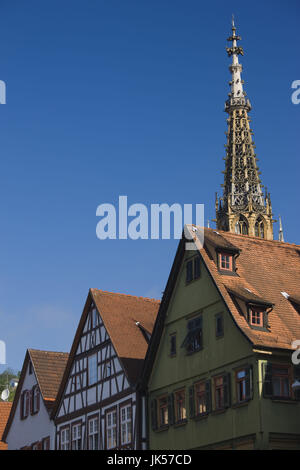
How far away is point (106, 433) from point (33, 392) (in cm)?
907

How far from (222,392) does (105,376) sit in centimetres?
897

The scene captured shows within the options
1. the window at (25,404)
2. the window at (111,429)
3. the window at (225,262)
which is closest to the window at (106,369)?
the window at (111,429)

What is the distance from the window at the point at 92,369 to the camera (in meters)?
44.2

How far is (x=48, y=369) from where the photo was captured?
51125 millimetres

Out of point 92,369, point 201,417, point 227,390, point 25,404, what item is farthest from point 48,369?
point 227,390

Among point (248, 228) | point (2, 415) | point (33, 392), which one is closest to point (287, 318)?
point (33, 392)

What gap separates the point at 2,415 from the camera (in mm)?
57812

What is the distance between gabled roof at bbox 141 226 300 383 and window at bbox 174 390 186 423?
2261mm

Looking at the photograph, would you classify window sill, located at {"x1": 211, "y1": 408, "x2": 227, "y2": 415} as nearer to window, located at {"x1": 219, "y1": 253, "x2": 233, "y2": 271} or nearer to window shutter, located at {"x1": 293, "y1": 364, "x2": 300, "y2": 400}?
window shutter, located at {"x1": 293, "y1": 364, "x2": 300, "y2": 400}

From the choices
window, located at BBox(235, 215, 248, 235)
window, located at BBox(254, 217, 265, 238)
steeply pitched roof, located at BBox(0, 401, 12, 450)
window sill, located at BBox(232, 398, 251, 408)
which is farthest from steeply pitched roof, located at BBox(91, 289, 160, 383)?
window, located at BBox(254, 217, 265, 238)

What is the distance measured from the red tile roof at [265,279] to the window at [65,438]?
516 inches

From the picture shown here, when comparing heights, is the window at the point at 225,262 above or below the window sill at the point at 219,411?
above

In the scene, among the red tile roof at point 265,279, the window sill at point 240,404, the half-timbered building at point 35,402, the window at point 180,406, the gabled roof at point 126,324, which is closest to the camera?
the window sill at point 240,404

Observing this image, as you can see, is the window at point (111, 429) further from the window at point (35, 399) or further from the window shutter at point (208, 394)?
the window at point (35, 399)
